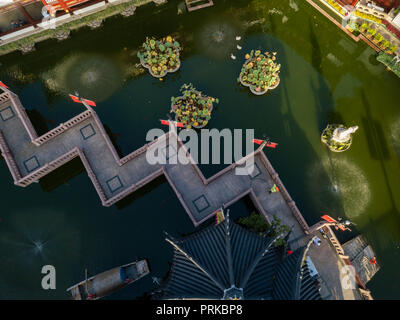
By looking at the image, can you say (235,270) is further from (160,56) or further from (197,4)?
(197,4)

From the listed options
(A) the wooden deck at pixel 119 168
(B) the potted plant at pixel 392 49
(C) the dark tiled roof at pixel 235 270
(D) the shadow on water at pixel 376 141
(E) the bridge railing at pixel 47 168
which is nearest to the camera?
(C) the dark tiled roof at pixel 235 270

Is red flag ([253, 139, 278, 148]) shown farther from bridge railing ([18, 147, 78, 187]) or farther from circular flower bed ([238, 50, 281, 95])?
bridge railing ([18, 147, 78, 187])

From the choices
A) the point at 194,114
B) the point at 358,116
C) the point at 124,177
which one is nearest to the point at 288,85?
the point at 358,116

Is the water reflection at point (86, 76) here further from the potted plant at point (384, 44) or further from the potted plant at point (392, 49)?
the potted plant at point (392, 49)

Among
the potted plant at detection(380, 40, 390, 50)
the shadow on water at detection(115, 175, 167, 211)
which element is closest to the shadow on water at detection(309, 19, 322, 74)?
the potted plant at detection(380, 40, 390, 50)

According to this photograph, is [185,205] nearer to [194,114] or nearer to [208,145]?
[208,145]

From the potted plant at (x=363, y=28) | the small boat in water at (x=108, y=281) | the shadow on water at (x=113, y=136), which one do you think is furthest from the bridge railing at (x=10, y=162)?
the potted plant at (x=363, y=28)

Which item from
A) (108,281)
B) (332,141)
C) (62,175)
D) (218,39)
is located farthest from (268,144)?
(62,175)
